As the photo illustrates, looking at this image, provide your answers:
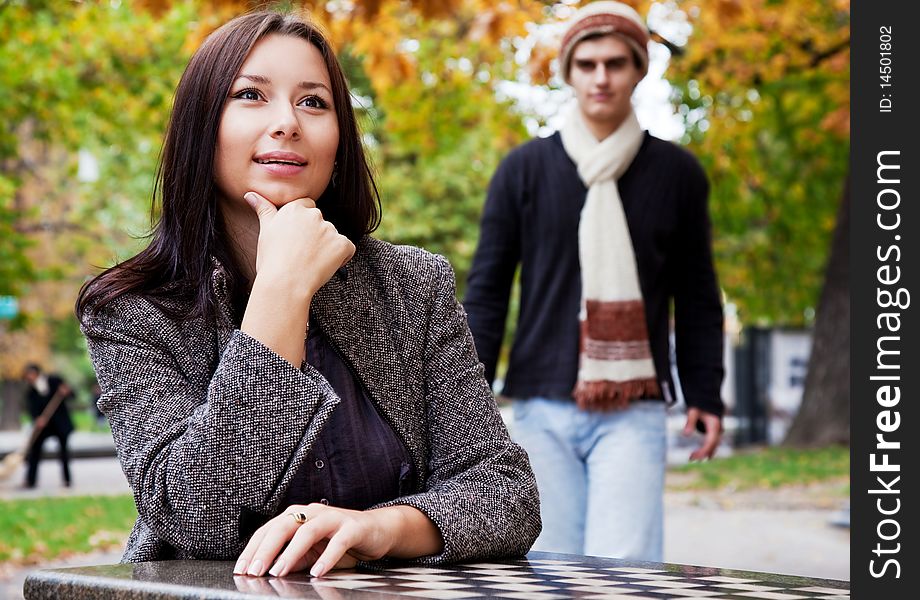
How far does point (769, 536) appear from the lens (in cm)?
1066

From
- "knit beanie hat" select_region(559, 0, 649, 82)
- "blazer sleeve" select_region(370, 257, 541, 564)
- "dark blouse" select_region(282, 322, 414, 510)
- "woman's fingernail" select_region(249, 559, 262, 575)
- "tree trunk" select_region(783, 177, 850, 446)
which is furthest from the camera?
"tree trunk" select_region(783, 177, 850, 446)

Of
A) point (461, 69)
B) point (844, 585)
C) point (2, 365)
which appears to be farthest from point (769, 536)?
point (2, 365)

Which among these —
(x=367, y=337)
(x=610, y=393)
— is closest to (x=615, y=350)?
(x=610, y=393)

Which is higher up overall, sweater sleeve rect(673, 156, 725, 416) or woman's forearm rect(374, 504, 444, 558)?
sweater sleeve rect(673, 156, 725, 416)

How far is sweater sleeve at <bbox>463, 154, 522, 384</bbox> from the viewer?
4.56m

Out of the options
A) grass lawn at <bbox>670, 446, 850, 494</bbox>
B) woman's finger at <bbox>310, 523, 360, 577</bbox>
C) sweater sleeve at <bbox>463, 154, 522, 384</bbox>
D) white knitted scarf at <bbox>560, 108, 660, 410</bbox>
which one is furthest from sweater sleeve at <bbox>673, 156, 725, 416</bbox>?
grass lawn at <bbox>670, 446, 850, 494</bbox>

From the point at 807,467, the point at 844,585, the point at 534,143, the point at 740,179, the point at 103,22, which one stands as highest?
the point at 103,22

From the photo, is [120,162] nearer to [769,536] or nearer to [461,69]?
[461,69]

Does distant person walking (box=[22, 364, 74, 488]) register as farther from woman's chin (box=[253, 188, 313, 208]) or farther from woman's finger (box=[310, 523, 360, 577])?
woman's finger (box=[310, 523, 360, 577])

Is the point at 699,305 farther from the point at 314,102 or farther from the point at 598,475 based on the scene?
the point at 314,102

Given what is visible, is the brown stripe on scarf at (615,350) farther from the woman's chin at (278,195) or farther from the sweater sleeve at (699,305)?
the woman's chin at (278,195)

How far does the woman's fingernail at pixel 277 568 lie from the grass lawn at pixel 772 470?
40.6ft

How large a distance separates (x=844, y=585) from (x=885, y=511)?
369 millimetres

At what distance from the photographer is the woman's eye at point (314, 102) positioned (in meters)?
2.54
